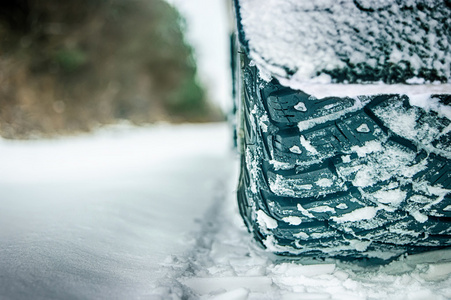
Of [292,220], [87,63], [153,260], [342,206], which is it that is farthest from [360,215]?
[87,63]

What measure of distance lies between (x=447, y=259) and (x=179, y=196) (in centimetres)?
112

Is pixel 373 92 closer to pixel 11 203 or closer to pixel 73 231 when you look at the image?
pixel 73 231

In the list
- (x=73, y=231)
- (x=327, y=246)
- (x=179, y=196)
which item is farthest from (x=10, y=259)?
(x=179, y=196)

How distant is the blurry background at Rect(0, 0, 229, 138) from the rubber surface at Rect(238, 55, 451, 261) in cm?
483

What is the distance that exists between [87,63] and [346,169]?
661cm

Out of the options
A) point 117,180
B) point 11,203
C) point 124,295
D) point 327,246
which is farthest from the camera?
point 117,180

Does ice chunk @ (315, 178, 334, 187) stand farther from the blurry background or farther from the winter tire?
the blurry background

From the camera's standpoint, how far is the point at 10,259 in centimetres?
64

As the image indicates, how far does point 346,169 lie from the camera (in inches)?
23.0

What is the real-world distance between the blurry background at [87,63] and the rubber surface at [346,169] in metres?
4.83

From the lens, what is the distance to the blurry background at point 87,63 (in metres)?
4.30

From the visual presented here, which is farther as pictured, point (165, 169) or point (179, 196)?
point (165, 169)

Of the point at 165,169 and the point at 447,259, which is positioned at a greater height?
the point at 447,259

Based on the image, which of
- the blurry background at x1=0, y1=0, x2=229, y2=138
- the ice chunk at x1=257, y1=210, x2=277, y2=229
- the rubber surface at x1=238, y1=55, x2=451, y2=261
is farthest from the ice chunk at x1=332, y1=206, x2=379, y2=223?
the blurry background at x1=0, y1=0, x2=229, y2=138
